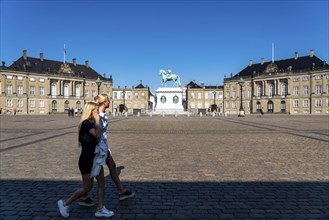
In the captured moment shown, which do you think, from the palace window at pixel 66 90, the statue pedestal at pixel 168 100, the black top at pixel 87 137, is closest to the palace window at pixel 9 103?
the palace window at pixel 66 90

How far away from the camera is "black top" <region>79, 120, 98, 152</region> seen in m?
4.14

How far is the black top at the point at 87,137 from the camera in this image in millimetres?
4137

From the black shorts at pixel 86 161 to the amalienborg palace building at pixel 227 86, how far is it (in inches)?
2702

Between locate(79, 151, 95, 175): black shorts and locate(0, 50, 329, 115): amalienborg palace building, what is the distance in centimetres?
6863

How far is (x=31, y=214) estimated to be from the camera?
4.31 meters

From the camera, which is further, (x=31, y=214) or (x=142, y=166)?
(x=142, y=166)

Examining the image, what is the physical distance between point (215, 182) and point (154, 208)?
6.48 feet

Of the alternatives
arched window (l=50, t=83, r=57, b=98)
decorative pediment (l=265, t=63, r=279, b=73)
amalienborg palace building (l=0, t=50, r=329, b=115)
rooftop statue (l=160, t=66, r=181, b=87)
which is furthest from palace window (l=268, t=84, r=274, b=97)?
arched window (l=50, t=83, r=57, b=98)

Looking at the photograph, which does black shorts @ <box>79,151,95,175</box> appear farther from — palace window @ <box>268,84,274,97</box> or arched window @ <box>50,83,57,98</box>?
palace window @ <box>268,84,274,97</box>

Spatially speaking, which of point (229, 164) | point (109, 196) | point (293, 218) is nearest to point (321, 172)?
point (229, 164)

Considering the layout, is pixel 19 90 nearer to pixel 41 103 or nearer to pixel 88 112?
pixel 41 103

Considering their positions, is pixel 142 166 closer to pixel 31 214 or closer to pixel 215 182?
pixel 215 182

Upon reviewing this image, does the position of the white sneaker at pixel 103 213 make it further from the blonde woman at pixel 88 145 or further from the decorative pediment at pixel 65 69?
the decorative pediment at pixel 65 69

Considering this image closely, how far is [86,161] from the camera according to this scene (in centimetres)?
420
